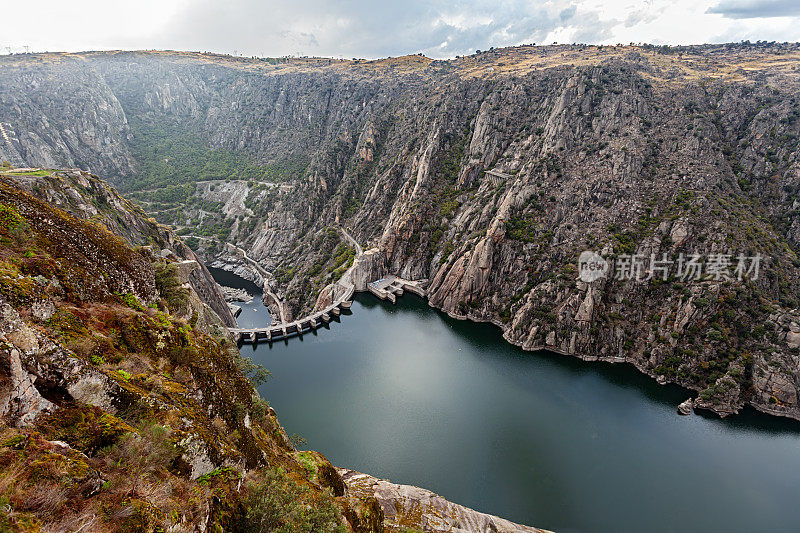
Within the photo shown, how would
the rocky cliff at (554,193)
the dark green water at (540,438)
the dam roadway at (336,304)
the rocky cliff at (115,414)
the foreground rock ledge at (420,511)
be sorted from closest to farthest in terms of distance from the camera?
the rocky cliff at (115,414) → the foreground rock ledge at (420,511) → the dark green water at (540,438) → the rocky cliff at (554,193) → the dam roadway at (336,304)

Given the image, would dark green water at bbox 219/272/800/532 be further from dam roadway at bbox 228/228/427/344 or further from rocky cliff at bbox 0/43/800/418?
rocky cliff at bbox 0/43/800/418

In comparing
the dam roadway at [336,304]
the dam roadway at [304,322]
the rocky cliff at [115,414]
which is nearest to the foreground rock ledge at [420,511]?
the rocky cliff at [115,414]

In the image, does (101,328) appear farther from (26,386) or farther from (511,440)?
(511,440)

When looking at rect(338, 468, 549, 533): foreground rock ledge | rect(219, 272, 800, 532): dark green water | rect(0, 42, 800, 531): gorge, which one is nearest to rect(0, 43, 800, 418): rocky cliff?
rect(0, 42, 800, 531): gorge

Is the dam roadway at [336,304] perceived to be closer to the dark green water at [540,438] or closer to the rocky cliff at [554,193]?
the rocky cliff at [554,193]

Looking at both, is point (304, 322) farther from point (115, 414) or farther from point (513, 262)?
point (115, 414)

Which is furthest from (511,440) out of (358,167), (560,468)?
(358,167)
